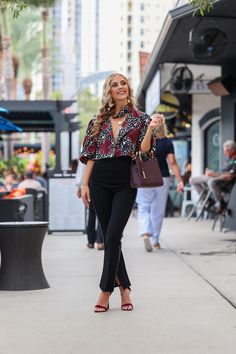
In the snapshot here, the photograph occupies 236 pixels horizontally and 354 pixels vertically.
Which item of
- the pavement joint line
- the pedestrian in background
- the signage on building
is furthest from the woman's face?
the signage on building

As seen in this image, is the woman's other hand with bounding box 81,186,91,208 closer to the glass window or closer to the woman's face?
the woman's face

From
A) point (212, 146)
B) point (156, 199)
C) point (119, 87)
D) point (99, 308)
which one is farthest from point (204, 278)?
point (212, 146)

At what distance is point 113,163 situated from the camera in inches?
272

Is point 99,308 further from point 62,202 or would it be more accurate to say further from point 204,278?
point 62,202

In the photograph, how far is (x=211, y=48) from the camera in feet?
49.8

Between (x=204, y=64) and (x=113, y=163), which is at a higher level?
(x=204, y=64)

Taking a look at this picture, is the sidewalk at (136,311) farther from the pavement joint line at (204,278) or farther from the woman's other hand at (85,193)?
the woman's other hand at (85,193)

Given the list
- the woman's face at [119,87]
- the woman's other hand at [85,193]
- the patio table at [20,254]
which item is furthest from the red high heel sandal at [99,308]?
the woman's face at [119,87]

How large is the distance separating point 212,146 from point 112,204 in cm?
1746

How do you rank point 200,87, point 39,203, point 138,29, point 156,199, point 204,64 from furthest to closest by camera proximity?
point 138,29 < point 200,87 < point 204,64 < point 39,203 < point 156,199

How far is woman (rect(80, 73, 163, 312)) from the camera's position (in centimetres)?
685

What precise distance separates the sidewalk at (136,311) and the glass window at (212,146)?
11853mm

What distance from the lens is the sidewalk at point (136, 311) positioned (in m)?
5.59

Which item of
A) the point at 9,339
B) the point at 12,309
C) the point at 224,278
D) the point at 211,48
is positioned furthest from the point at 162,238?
the point at 9,339
